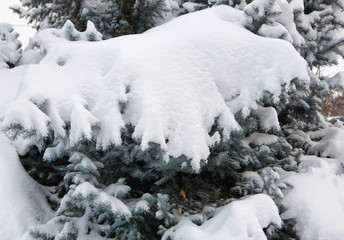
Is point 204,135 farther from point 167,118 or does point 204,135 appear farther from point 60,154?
point 60,154

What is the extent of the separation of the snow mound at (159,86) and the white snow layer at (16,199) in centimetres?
77

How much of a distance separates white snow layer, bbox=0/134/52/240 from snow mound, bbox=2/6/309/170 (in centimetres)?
77

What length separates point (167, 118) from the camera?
1.86 m

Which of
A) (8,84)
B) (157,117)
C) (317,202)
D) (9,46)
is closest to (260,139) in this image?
(317,202)

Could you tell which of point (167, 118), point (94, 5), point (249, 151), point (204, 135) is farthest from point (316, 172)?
point (94, 5)

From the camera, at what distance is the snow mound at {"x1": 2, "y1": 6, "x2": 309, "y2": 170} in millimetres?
1793

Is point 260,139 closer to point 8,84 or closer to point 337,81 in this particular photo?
point 337,81

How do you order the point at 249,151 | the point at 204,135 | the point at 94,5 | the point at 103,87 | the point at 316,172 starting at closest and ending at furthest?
the point at 204,135 < the point at 103,87 < the point at 249,151 < the point at 316,172 < the point at 94,5

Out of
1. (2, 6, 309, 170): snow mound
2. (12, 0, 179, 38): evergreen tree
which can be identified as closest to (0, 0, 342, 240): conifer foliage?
(2, 6, 309, 170): snow mound

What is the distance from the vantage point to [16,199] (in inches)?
88.5

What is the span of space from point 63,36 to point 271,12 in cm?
198

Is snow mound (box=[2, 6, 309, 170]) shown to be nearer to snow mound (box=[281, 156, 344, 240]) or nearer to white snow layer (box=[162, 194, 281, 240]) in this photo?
white snow layer (box=[162, 194, 281, 240])

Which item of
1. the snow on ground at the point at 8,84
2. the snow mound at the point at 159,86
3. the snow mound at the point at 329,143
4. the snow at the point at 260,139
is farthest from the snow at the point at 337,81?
the snow on ground at the point at 8,84

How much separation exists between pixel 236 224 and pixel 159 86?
3.40ft
